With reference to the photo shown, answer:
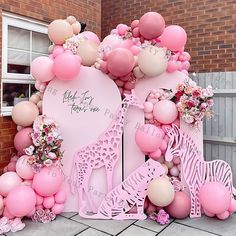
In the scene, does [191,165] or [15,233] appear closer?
[15,233]

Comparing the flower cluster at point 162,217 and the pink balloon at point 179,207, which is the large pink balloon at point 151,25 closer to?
the pink balloon at point 179,207

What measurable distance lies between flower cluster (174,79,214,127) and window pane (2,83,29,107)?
2.22 m

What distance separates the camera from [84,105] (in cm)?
337

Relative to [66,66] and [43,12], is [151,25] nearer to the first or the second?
[66,66]

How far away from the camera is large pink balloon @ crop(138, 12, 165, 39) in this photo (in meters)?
3.24

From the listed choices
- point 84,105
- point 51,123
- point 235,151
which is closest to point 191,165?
point 235,151

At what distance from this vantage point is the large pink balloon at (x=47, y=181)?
299cm

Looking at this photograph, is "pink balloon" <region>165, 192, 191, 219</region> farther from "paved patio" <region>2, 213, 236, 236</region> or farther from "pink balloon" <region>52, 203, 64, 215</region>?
"pink balloon" <region>52, 203, 64, 215</region>

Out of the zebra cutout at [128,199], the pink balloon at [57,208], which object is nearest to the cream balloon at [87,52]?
the zebra cutout at [128,199]

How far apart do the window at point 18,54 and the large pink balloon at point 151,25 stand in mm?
1686

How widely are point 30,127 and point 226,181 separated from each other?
2434 mm

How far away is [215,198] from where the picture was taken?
9.82 feet

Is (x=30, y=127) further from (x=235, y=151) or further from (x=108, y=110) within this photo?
(x=235, y=151)

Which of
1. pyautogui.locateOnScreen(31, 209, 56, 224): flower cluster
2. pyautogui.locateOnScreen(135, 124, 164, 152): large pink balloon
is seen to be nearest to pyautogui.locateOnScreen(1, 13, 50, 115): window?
pyautogui.locateOnScreen(31, 209, 56, 224): flower cluster
